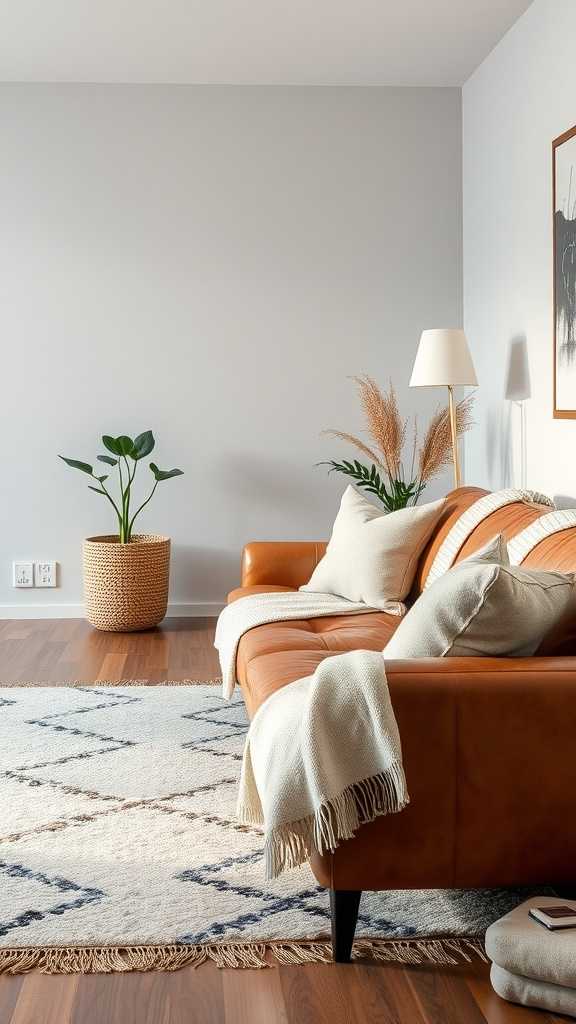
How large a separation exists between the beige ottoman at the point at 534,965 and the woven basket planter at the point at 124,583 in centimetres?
343

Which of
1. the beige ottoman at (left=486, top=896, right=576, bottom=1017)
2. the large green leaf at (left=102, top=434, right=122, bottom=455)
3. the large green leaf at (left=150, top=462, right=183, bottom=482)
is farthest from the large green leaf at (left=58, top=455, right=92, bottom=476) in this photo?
the beige ottoman at (left=486, top=896, right=576, bottom=1017)

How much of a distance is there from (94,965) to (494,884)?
80 centimetres

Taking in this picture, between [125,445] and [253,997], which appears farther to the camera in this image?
[125,445]

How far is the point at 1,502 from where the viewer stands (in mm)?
5617

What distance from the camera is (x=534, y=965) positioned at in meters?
1.95

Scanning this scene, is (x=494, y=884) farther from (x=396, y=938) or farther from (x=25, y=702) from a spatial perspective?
(x=25, y=702)

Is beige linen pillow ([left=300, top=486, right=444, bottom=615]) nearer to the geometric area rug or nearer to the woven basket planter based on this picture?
the geometric area rug

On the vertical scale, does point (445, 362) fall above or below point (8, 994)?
above

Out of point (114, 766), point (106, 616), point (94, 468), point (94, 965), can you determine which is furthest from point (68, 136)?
point (94, 965)

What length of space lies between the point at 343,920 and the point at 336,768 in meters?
0.33

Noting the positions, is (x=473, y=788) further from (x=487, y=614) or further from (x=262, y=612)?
(x=262, y=612)

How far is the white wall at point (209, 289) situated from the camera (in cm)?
554

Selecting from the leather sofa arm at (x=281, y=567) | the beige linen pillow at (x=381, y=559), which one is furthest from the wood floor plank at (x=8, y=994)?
the leather sofa arm at (x=281, y=567)

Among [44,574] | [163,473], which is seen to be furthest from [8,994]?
[44,574]
